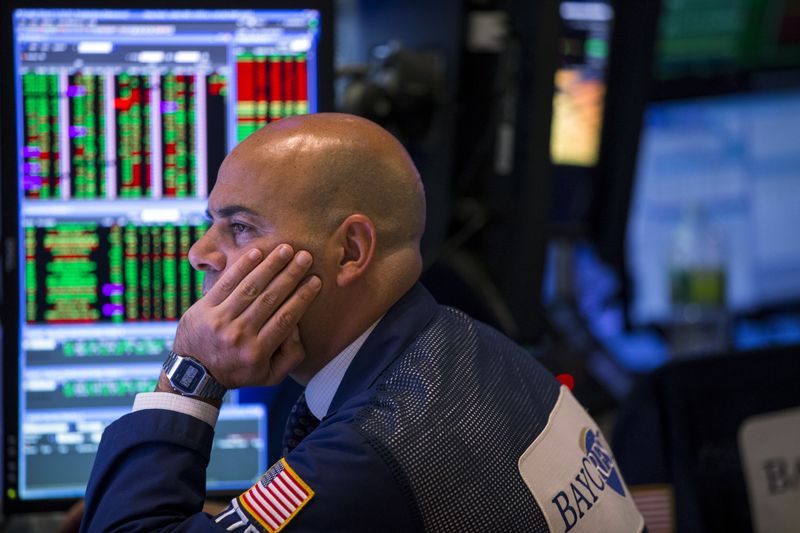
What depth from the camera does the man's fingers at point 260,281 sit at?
118 centimetres

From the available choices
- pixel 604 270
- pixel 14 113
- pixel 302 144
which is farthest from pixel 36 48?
pixel 604 270

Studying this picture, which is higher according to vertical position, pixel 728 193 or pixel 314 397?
pixel 314 397

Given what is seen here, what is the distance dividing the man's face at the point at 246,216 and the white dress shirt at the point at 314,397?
0.44 ft

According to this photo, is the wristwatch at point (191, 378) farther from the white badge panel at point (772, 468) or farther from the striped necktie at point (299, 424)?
the white badge panel at point (772, 468)

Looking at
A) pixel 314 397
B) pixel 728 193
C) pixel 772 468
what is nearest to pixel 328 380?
pixel 314 397

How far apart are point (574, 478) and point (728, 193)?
2310 millimetres

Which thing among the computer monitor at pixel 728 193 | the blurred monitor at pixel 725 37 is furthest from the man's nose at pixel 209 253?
the blurred monitor at pixel 725 37

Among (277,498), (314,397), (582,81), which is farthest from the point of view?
(582,81)

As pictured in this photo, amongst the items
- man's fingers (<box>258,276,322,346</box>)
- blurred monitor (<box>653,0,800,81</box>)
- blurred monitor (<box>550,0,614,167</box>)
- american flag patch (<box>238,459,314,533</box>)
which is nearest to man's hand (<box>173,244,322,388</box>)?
man's fingers (<box>258,276,322,346</box>)

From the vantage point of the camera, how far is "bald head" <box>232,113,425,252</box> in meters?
1.17

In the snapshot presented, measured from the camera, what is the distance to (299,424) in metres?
1.31

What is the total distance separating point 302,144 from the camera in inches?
46.2

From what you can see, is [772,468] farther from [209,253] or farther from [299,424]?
[209,253]

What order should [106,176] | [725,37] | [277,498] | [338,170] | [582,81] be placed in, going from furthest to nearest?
Answer: [725,37] < [582,81] < [106,176] < [338,170] < [277,498]
